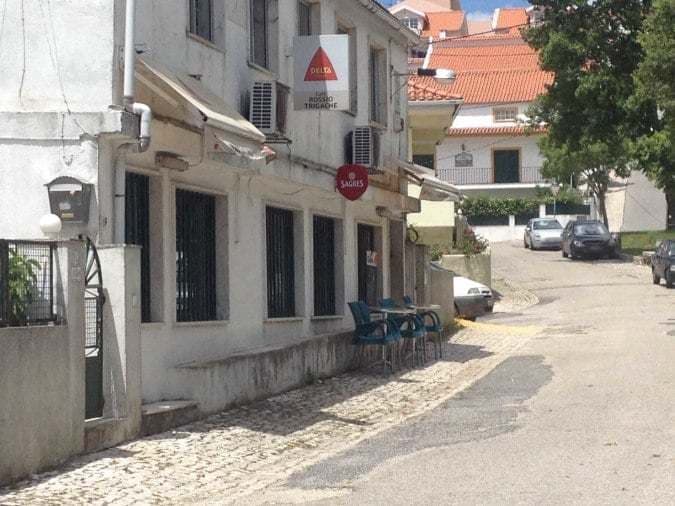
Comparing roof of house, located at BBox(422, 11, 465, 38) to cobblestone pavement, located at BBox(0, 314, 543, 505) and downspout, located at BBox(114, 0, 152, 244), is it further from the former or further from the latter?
downspout, located at BBox(114, 0, 152, 244)

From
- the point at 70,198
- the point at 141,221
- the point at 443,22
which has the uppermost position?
the point at 443,22

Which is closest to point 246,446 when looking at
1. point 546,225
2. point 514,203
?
point 546,225

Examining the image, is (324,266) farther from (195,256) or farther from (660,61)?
(660,61)

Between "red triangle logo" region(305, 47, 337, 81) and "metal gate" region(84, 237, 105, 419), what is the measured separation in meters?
6.58

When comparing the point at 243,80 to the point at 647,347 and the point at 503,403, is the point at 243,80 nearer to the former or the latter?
the point at 503,403

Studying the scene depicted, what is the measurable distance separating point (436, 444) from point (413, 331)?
28.0ft

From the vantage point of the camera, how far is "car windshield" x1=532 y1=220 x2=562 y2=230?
59000 millimetres

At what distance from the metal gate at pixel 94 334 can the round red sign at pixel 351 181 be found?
8546 millimetres

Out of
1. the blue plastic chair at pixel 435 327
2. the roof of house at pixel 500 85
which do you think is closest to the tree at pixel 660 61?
the blue plastic chair at pixel 435 327

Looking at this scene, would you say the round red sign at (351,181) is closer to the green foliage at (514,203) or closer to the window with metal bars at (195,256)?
the window with metal bars at (195,256)

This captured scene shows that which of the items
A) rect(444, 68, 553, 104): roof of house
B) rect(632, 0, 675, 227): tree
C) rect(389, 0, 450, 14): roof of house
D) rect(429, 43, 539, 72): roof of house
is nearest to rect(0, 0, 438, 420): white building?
rect(632, 0, 675, 227): tree

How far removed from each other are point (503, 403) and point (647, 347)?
697 centimetres

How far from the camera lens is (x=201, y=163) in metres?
14.9

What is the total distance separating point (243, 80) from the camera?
16844 millimetres
